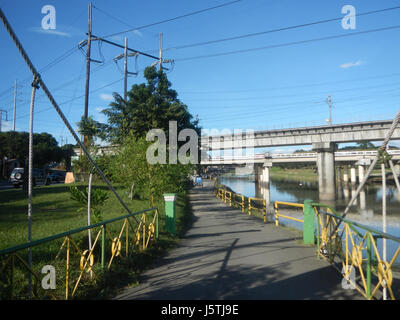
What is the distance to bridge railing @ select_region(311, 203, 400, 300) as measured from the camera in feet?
13.2

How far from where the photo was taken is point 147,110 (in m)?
17.4

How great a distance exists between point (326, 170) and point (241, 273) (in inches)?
1387

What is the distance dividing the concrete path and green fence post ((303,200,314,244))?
0.31 m

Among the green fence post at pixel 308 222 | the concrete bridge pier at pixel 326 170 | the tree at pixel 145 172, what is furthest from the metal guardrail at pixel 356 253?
the concrete bridge pier at pixel 326 170

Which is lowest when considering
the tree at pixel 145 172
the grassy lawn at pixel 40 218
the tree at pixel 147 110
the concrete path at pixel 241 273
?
the concrete path at pixel 241 273

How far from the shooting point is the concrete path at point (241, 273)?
4.74 meters

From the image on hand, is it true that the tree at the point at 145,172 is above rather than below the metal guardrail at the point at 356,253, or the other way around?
above

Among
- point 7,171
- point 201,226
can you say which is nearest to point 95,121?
point 201,226

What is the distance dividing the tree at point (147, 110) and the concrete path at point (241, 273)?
976 cm

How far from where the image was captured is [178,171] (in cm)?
1304

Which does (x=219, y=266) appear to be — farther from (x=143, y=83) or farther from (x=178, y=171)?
(x=143, y=83)

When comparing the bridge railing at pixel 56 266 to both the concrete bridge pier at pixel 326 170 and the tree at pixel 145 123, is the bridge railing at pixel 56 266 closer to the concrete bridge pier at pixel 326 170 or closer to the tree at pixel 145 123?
the tree at pixel 145 123

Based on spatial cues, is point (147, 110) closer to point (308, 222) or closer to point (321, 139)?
point (308, 222)
